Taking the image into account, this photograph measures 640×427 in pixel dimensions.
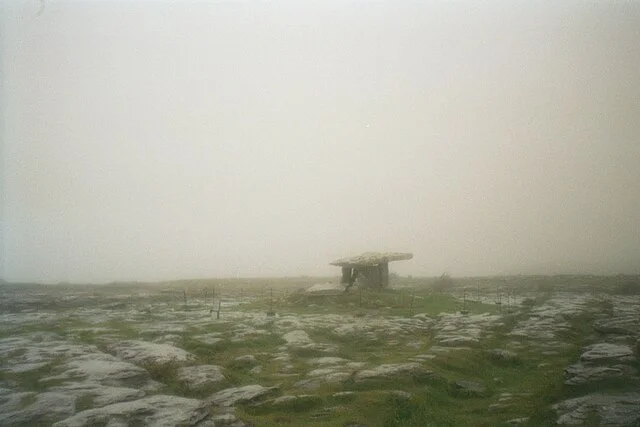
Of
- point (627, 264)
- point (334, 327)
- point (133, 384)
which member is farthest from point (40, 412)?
point (627, 264)

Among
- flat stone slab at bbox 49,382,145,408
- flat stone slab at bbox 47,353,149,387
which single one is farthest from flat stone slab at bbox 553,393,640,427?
flat stone slab at bbox 47,353,149,387

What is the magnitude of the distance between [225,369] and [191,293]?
1326 inches

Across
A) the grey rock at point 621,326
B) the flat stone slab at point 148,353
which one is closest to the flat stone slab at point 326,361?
the flat stone slab at point 148,353

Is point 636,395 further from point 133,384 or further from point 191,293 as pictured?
point 191,293

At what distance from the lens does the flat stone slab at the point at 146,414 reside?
36.5ft

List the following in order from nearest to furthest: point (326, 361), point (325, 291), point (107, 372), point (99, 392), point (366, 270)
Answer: point (99, 392)
point (107, 372)
point (326, 361)
point (325, 291)
point (366, 270)

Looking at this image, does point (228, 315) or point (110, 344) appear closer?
point (110, 344)

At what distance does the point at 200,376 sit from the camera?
1538cm

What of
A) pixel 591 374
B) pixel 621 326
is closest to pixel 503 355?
pixel 591 374

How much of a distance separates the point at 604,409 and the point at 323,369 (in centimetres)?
894

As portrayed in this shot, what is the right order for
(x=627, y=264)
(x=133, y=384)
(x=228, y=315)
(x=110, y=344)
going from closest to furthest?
(x=133, y=384) < (x=110, y=344) < (x=228, y=315) < (x=627, y=264)

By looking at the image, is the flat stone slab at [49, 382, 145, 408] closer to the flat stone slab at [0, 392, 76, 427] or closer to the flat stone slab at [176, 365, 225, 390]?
the flat stone slab at [0, 392, 76, 427]

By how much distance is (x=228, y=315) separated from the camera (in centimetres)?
2881

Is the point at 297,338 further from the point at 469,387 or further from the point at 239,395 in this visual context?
the point at 469,387
